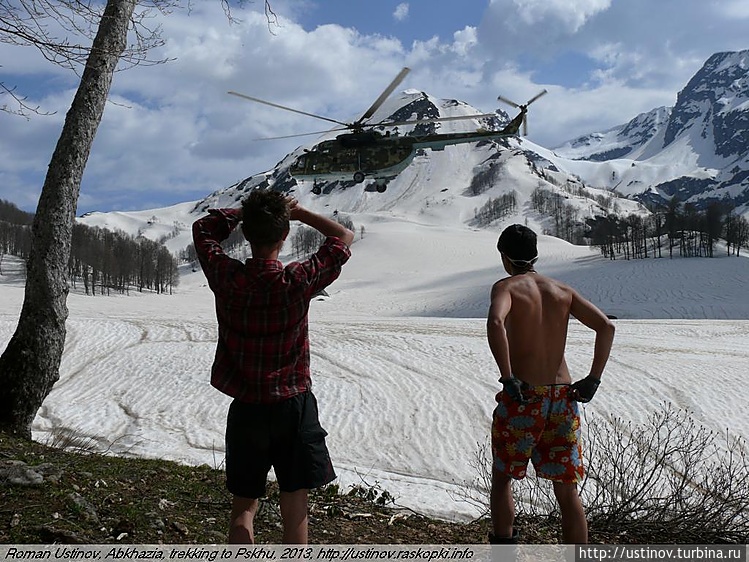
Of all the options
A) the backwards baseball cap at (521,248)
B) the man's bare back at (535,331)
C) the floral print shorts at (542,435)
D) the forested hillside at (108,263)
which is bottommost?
the floral print shorts at (542,435)

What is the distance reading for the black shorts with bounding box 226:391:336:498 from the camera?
326 cm

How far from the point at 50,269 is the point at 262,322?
11.3 ft

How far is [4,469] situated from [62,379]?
15416 mm

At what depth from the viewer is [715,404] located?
52.4 feet

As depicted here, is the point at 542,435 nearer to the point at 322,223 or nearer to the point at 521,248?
the point at 521,248

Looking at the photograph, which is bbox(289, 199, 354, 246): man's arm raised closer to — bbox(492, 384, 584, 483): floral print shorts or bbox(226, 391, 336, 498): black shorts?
bbox(226, 391, 336, 498): black shorts

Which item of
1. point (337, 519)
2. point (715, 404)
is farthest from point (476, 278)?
point (337, 519)

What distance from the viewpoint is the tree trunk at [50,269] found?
5.62 meters

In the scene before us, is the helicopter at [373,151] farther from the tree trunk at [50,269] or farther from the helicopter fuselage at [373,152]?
the tree trunk at [50,269]

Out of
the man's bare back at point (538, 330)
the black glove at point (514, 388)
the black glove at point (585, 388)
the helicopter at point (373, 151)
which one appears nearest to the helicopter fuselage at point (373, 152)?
the helicopter at point (373, 151)

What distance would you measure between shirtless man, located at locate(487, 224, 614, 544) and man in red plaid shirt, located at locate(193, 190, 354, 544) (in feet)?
4.22

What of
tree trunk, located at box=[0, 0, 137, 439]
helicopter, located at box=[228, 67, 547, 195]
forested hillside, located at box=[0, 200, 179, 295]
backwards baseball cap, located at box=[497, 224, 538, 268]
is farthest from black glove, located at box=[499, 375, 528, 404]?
forested hillside, located at box=[0, 200, 179, 295]

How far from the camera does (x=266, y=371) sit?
10.7ft

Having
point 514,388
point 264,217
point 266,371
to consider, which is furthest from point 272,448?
point 514,388
